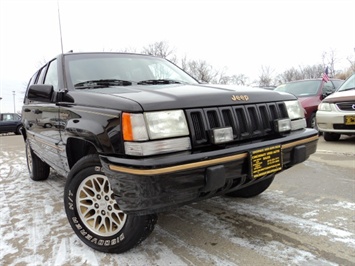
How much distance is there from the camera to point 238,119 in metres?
2.34

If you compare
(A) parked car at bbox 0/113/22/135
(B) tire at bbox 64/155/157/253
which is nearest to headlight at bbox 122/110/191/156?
(B) tire at bbox 64/155/157/253

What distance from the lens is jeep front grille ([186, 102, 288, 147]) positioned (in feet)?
6.97

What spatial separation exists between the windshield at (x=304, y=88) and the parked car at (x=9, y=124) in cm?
1629

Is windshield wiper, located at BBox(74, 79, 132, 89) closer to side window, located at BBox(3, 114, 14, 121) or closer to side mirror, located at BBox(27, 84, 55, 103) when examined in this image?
side mirror, located at BBox(27, 84, 55, 103)

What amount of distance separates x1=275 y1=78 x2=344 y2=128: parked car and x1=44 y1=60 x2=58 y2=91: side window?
6297mm

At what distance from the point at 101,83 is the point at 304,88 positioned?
725 centimetres

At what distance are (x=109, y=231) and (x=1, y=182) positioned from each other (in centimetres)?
323

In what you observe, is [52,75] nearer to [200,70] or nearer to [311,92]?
[311,92]

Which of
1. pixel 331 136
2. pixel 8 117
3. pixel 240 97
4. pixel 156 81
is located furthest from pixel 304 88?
pixel 8 117

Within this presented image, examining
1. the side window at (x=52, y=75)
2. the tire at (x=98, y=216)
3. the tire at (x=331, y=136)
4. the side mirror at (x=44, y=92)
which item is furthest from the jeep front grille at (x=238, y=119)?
the tire at (x=331, y=136)

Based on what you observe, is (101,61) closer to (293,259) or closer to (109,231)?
(109,231)

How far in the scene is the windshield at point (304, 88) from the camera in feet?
27.9

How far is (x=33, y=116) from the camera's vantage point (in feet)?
12.8

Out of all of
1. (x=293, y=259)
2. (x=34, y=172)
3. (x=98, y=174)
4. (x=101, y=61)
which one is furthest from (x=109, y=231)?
(x=34, y=172)
